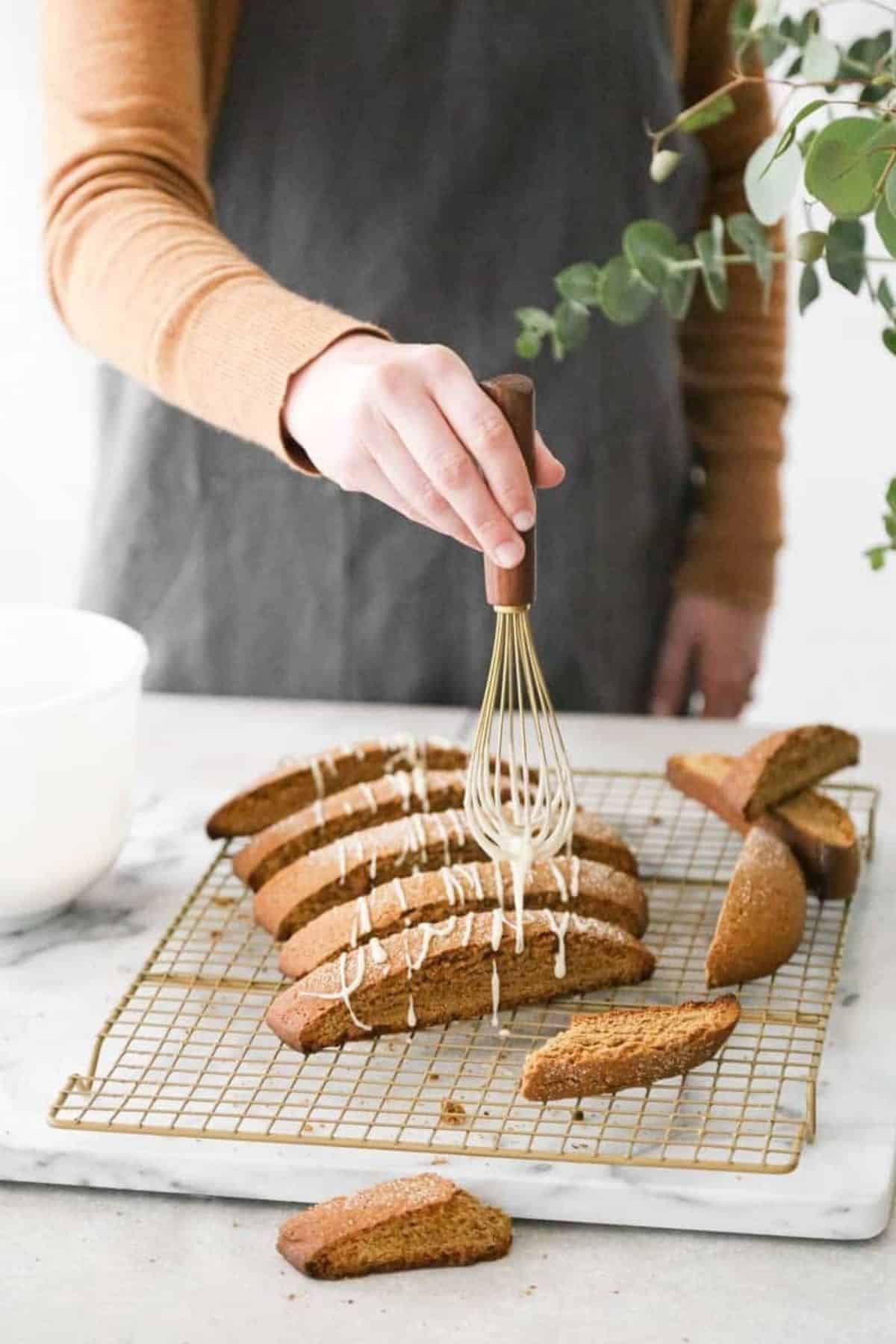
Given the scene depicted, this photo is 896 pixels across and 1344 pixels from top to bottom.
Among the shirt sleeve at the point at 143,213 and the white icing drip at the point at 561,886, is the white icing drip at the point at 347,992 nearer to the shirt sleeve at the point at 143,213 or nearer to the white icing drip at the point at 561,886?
the white icing drip at the point at 561,886

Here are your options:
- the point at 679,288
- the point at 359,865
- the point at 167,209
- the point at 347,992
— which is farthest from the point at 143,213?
the point at 347,992

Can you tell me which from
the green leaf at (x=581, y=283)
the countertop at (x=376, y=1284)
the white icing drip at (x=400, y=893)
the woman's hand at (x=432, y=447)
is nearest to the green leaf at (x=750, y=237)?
the green leaf at (x=581, y=283)

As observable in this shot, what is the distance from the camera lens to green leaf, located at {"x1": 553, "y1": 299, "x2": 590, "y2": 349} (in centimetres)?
126

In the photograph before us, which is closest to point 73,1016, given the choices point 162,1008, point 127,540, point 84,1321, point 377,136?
point 162,1008

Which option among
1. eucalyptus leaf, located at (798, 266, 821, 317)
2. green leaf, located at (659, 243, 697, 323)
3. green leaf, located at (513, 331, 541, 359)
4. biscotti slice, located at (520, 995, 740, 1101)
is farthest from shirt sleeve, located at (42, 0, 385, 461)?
biscotti slice, located at (520, 995, 740, 1101)

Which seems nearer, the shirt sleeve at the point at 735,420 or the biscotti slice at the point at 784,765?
the biscotti slice at the point at 784,765

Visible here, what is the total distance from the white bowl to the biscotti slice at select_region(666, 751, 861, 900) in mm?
435

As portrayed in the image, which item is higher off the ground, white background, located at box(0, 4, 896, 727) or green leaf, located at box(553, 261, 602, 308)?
green leaf, located at box(553, 261, 602, 308)

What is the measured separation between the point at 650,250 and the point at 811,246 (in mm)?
182

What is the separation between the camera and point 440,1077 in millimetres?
1040

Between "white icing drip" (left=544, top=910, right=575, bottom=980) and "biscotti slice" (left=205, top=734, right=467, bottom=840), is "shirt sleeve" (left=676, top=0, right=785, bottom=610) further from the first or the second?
"white icing drip" (left=544, top=910, right=575, bottom=980)

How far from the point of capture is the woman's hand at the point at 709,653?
1.80 metres

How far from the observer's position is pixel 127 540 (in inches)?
68.6

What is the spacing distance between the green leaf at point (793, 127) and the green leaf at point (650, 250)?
0.25 m
